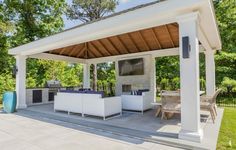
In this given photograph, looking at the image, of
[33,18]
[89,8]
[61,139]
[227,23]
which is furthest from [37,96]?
[227,23]

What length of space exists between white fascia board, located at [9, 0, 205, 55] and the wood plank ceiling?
85.2 inches

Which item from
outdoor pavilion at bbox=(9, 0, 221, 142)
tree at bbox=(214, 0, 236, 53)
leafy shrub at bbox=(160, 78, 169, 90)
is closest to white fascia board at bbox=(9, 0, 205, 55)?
outdoor pavilion at bbox=(9, 0, 221, 142)

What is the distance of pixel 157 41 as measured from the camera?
29.2 ft

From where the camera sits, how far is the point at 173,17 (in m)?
4.67

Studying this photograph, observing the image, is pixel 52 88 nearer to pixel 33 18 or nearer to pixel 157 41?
pixel 157 41

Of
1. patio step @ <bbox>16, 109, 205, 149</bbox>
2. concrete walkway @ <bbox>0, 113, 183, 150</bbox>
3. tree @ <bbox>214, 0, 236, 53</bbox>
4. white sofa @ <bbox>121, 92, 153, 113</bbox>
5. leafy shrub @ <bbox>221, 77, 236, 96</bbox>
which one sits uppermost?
tree @ <bbox>214, 0, 236, 53</bbox>

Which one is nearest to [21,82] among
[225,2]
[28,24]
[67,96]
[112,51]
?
[67,96]

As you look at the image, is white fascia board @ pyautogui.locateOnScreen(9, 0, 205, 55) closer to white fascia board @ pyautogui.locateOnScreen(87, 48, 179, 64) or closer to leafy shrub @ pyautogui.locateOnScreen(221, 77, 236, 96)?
white fascia board @ pyautogui.locateOnScreen(87, 48, 179, 64)

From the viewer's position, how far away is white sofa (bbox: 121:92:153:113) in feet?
24.5

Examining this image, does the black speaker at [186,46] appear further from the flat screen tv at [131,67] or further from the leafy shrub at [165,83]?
the leafy shrub at [165,83]

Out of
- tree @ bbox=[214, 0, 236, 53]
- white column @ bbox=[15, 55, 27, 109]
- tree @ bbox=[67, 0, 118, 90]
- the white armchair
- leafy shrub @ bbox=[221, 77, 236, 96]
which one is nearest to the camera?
the white armchair

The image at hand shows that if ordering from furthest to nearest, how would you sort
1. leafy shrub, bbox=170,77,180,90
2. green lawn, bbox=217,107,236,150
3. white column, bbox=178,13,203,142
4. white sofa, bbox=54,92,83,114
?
leafy shrub, bbox=170,77,180,90, white sofa, bbox=54,92,83,114, white column, bbox=178,13,203,142, green lawn, bbox=217,107,236,150

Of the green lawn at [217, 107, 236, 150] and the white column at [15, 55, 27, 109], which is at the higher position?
the white column at [15, 55, 27, 109]

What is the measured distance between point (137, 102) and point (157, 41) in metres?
3.20
